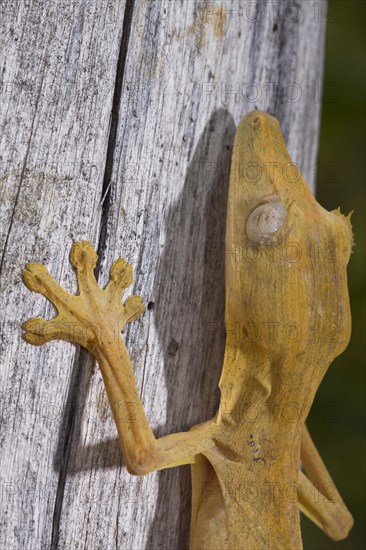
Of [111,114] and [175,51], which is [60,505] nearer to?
[111,114]

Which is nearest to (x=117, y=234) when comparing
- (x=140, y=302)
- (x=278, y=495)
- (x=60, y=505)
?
(x=140, y=302)

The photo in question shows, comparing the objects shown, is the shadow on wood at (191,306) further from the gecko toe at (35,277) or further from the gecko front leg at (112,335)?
the gecko toe at (35,277)

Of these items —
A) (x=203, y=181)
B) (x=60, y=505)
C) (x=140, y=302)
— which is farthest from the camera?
(x=203, y=181)

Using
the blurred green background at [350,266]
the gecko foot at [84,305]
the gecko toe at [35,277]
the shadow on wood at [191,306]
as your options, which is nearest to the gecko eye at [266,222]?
the shadow on wood at [191,306]

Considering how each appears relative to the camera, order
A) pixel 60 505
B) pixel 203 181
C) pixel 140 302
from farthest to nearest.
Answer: pixel 203 181 < pixel 140 302 < pixel 60 505

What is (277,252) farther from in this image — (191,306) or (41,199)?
(41,199)

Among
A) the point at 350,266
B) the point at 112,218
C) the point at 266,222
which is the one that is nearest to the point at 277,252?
the point at 266,222
